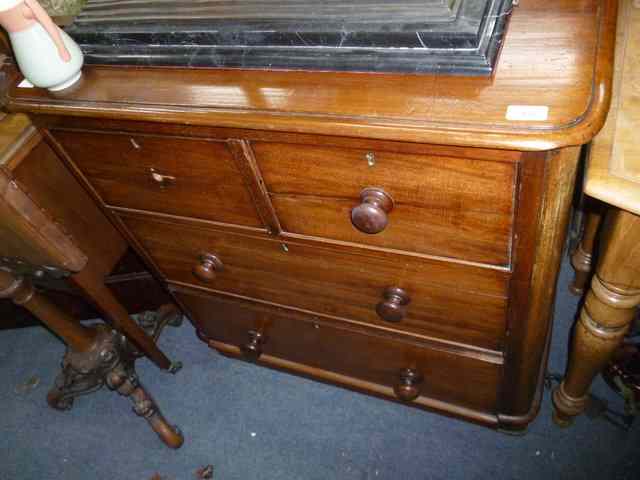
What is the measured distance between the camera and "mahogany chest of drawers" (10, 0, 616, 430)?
2.05 ft

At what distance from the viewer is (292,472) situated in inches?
55.1

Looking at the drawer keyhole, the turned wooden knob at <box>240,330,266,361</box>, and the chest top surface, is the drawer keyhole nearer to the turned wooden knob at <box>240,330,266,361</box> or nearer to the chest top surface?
the chest top surface

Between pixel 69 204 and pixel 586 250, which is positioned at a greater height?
pixel 69 204

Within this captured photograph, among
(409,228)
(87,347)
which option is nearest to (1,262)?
(87,347)

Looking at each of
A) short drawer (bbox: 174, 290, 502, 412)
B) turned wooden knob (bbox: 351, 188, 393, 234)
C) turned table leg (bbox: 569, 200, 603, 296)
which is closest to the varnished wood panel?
short drawer (bbox: 174, 290, 502, 412)

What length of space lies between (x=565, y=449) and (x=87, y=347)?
4.42ft

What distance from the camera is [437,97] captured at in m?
0.64

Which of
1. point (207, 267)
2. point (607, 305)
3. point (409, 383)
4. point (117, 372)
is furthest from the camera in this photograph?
point (117, 372)

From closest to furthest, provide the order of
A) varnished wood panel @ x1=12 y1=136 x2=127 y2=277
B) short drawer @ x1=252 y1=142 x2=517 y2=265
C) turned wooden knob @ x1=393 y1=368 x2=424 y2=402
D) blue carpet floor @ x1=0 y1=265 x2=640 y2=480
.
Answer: short drawer @ x1=252 y1=142 x2=517 y2=265
varnished wood panel @ x1=12 y1=136 x2=127 y2=277
turned wooden knob @ x1=393 y1=368 x2=424 y2=402
blue carpet floor @ x1=0 y1=265 x2=640 y2=480

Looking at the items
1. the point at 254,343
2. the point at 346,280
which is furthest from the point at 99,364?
the point at 346,280

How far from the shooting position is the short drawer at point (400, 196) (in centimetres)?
68

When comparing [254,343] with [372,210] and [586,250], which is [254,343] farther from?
[586,250]

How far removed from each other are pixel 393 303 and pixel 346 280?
0.36 ft

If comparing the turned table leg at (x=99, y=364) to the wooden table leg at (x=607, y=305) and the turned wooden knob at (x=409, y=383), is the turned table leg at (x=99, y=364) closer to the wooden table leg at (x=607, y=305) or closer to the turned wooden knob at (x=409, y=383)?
the turned wooden knob at (x=409, y=383)
